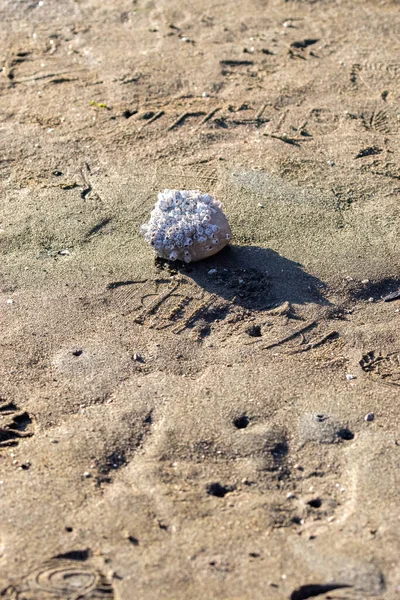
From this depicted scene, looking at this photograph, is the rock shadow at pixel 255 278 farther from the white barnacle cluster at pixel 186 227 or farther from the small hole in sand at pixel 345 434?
the small hole in sand at pixel 345 434

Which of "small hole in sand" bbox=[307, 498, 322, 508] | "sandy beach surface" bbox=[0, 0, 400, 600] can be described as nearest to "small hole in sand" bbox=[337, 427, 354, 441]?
"sandy beach surface" bbox=[0, 0, 400, 600]

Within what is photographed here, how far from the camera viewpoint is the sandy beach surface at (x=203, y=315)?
9.38 ft

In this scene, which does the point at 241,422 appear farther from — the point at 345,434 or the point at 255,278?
the point at 255,278

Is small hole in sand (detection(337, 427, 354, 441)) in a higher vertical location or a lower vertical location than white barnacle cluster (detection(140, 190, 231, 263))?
lower

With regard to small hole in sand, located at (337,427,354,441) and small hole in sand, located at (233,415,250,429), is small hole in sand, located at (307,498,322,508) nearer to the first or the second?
small hole in sand, located at (337,427,354,441)

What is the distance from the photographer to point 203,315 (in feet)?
13.0

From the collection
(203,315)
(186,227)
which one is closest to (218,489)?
(203,315)

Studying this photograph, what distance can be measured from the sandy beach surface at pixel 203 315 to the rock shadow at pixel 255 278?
13mm

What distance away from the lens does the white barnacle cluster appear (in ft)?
13.7

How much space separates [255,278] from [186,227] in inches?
18.1

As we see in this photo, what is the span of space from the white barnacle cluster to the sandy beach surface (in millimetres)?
115

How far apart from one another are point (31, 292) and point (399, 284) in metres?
1.97

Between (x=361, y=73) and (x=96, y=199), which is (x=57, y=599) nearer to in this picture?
(x=96, y=199)

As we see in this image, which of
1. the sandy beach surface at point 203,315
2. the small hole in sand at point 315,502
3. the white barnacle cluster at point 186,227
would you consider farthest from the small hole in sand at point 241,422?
the white barnacle cluster at point 186,227
